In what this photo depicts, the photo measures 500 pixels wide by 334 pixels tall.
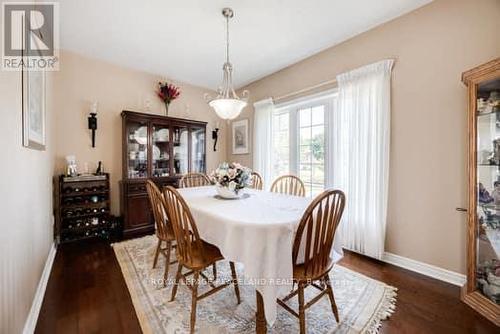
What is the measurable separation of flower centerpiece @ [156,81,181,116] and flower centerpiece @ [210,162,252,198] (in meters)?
2.36

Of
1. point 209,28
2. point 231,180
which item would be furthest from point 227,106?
point 209,28

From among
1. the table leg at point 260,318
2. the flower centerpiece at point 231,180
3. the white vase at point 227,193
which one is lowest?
the table leg at point 260,318

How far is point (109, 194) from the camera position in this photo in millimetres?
3188

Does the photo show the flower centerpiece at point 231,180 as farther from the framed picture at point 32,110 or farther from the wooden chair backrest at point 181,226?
the framed picture at point 32,110

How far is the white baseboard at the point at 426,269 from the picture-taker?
1.97 meters

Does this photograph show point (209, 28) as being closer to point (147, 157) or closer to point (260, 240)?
point (147, 157)

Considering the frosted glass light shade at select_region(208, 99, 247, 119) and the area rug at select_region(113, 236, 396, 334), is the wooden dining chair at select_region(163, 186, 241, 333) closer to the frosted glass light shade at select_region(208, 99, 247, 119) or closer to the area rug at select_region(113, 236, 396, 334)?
the area rug at select_region(113, 236, 396, 334)

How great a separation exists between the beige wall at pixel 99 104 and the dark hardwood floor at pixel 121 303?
1450 millimetres

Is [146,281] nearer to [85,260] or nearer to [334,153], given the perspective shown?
[85,260]

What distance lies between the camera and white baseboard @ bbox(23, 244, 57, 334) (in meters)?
1.40

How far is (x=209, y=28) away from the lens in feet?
8.16

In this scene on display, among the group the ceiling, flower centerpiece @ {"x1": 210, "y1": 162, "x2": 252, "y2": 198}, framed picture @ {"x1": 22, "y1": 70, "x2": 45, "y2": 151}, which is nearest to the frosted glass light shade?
flower centerpiece @ {"x1": 210, "y1": 162, "x2": 252, "y2": 198}

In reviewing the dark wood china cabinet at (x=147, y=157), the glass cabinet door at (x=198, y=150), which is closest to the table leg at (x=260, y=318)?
the dark wood china cabinet at (x=147, y=157)

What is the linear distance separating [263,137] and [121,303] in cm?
290
